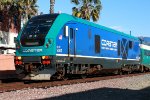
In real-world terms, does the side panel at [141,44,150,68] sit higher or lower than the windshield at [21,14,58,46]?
lower

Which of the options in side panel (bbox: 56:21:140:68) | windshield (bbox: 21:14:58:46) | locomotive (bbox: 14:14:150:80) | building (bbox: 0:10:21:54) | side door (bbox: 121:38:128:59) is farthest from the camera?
building (bbox: 0:10:21:54)

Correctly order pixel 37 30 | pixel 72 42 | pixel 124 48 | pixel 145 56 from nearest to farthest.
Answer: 1. pixel 37 30
2. pixel 72 42
3. pixel 124 48
4. pixel 145 56

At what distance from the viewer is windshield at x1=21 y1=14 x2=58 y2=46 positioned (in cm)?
1864

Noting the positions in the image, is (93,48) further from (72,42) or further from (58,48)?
(58,48)

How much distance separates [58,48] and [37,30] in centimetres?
139

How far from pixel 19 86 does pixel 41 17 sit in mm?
4144

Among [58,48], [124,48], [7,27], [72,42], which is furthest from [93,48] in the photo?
[7,27]

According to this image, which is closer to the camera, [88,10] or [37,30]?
[37,30]

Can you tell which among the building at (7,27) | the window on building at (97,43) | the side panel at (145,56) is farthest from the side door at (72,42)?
the building at (7,27)

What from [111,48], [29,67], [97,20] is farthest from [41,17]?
[97,20]

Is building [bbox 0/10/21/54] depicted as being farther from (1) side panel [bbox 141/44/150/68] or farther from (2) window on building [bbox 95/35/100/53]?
(2) window on building [bbox 95/35/100/53]

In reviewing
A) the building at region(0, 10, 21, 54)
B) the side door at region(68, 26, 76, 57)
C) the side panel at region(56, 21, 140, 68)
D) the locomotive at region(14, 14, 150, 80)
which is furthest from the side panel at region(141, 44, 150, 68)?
the side door at region(68, 26, 76, 57)

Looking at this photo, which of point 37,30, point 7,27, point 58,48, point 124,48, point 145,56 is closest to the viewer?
point 58,48

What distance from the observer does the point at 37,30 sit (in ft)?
62.4
